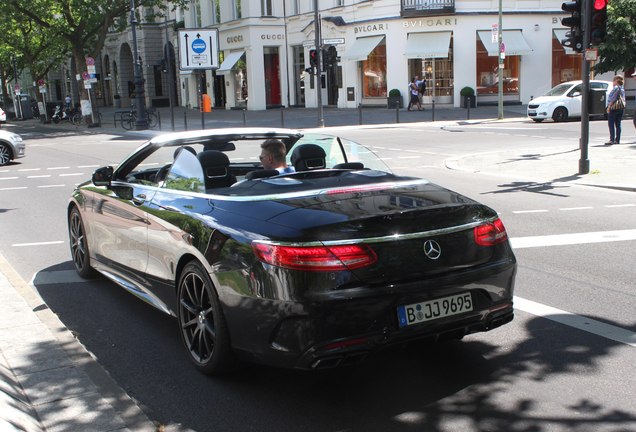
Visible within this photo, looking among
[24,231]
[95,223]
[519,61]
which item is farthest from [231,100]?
[95,223]

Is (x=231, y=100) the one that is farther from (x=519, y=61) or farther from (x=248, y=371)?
(x=248, y=371)

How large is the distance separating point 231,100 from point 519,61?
2054 cm

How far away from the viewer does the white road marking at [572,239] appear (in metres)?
8.12

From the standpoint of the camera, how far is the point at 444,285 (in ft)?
13.2

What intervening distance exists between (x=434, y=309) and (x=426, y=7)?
120 feet

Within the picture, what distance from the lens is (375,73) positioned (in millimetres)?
41969

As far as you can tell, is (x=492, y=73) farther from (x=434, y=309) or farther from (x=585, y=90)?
(x=434, y=309)

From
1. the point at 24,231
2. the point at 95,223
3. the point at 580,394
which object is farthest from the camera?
the point at 24,231

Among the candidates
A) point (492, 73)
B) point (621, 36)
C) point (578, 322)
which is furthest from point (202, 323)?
point (492, 73)

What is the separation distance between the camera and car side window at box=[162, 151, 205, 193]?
502 centimetres

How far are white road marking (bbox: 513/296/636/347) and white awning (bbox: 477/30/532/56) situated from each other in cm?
3411

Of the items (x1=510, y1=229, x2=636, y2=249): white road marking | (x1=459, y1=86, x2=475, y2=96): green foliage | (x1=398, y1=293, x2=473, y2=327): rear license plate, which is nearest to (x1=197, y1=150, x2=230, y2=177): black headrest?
(x1=398, y1=293, x2=473, y2=327): rear license plate

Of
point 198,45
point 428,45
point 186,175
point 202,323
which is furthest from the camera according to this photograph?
point 428,45

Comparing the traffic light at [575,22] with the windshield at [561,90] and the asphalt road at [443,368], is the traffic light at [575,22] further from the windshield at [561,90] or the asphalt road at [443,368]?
the windshield at [561,90]
